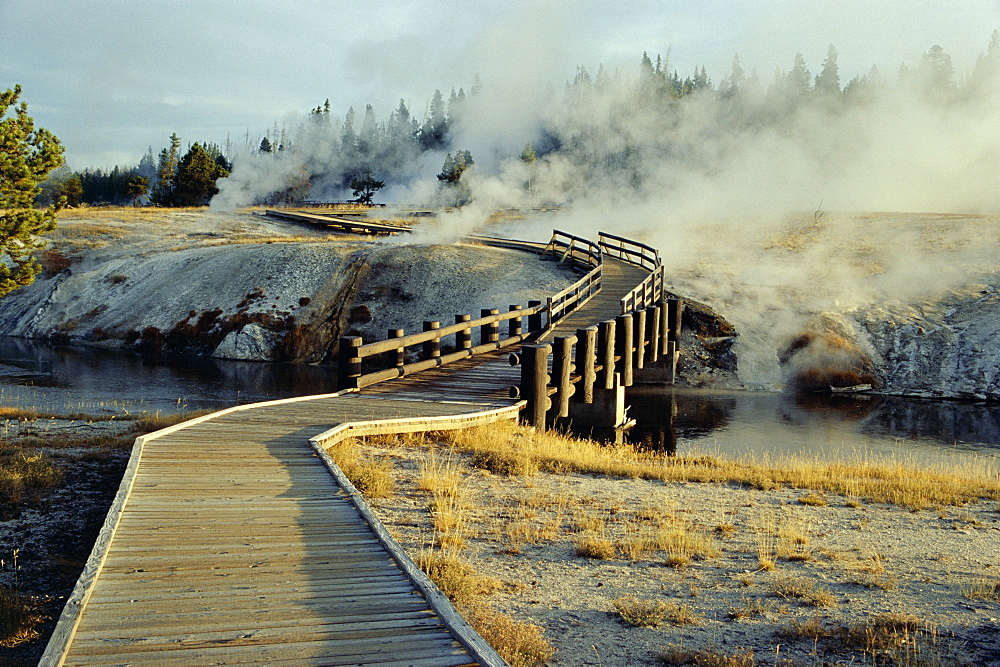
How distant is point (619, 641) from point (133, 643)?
352 cm

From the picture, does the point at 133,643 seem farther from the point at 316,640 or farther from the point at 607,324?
the point at 607,324

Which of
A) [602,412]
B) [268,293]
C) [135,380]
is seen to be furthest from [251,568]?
[268,293]

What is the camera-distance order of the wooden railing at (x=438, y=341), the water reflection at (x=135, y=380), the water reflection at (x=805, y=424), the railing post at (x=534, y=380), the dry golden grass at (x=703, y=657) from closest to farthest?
the dry golden grass at (x=703, y=657)
the railing post at (x=534, y=380)
the wooden railing at (x=438, y=341)
the water reflection at (x=805, y=424)
the water reflection at (x=135, y=380)

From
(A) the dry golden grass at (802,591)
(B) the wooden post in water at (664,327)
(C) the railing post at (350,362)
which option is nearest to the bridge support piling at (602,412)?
(B) the wooden post in water at (664,327)

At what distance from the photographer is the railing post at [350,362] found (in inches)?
605

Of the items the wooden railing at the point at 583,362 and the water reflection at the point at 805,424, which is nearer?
the wooden railing at the point at 583,362

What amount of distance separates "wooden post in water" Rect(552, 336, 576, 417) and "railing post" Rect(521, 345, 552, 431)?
0.84m

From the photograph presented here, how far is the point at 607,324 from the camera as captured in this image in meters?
18.7

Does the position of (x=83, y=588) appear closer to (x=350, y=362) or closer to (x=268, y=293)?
(x=350, y=362)

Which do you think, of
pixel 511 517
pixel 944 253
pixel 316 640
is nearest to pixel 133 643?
pixel 316 640

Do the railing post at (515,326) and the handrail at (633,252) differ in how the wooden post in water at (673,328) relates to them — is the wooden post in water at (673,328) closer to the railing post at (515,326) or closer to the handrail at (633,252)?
the handrail at (633,252)

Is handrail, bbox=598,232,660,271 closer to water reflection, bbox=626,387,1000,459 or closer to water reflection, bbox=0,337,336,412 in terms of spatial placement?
water reflection, bbox=626,387,1000,459

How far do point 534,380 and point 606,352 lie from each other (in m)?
4.03

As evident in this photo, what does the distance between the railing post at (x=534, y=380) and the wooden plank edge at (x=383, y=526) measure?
0.28 metres
